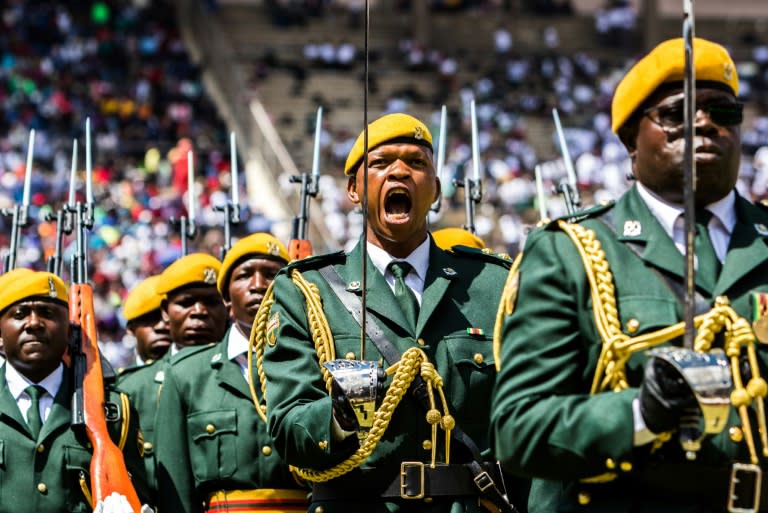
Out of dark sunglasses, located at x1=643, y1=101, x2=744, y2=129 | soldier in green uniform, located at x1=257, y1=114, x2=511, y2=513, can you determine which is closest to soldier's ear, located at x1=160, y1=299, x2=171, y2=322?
soldier in green uniform, located at x1=257, y1=114, x2=511, y2=513

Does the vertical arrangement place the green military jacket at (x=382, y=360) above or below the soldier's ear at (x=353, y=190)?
below

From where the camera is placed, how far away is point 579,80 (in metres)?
37.0

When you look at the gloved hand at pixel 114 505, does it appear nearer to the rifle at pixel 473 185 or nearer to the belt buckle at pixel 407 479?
the belt buckle at pixel 407 479

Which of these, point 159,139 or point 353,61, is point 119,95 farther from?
point 353,61

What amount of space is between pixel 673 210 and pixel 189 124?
2795cm

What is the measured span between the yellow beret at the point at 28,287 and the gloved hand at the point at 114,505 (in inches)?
47.5

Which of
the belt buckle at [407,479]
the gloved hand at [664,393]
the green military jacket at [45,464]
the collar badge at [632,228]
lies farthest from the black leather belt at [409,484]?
the green military jacket at [45,464]

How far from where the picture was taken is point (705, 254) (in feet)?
15.2

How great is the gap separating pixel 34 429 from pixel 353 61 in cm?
2864

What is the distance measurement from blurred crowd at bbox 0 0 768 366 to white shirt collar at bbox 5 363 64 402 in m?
12.1

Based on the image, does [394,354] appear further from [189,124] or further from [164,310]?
[189,124]

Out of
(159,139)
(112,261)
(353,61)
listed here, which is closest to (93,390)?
(112,261)

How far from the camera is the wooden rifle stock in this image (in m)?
7.79

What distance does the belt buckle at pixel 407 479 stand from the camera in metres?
6.01
